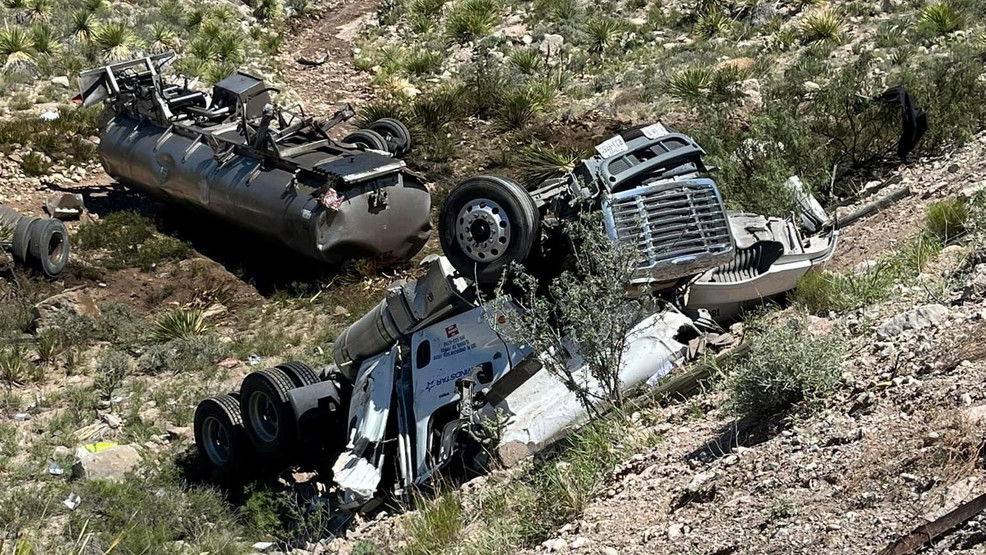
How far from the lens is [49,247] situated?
13.0m

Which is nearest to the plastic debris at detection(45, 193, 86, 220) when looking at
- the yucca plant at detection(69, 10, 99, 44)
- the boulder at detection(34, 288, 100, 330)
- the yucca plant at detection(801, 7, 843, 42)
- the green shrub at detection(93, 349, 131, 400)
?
the boulder at detection(34, 288, 100, 330)

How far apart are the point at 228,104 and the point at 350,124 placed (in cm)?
353

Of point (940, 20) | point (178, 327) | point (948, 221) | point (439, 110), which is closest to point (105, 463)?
point (178, 327)

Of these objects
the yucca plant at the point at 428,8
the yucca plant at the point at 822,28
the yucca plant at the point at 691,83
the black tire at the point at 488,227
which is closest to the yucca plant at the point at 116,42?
the yucca plant at the point at 428,8

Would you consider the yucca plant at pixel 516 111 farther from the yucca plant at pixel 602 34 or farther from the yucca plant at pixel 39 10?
the yucca plant at pixel 39 10

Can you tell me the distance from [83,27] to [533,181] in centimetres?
1059

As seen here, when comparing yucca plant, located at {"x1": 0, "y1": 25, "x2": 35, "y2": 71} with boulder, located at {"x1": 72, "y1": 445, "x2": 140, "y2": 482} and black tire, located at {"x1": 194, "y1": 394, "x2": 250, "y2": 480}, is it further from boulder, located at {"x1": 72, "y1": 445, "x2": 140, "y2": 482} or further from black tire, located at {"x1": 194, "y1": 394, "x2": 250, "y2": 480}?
black tire, located at {"x1": 194, "y1": 394, "x2": 250, "y2": 480}

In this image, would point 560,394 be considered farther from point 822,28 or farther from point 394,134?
point 822,28

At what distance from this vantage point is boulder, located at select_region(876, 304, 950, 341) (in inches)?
253

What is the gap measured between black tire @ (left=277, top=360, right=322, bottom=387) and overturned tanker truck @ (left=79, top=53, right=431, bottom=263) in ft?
12.0

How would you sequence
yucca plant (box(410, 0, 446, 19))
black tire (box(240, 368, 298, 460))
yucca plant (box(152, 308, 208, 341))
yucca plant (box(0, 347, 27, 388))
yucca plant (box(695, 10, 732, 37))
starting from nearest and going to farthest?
black tire (box(240, 368, 298, 460))
yucca plant (box(0, 347, 27, 388))
yucca plant (box(152, 308, 208, 341))
yucca plant (box(695, 10, 732, 37))
yucca plant (box(410, 0, 446, 19))

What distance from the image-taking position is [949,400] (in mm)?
5188

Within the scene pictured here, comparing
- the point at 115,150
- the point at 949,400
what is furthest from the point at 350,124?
the point at 949,400

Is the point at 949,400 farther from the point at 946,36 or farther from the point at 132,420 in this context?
the point at 946,36
